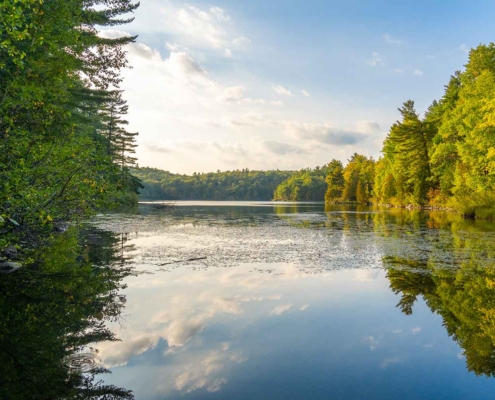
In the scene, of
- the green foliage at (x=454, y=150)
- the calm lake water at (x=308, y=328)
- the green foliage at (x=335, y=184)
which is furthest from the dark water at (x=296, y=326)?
the green foliage at (x=335, y=184)

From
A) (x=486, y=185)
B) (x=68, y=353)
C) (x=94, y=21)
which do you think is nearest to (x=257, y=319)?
(x=68, y=353)

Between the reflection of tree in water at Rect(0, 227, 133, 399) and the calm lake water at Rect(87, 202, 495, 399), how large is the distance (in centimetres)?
41

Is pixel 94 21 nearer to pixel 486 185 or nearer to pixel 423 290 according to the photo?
pixel 423 290

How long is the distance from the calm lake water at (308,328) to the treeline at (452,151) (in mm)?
22785

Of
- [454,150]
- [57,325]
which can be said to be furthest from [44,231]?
[454,150]

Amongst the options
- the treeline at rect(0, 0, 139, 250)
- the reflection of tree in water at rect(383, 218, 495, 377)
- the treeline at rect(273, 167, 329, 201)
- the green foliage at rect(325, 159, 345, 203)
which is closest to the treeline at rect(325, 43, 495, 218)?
the reflection of tree in water at rect(383, 218, 495, 377)

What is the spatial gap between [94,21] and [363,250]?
1827 centimetres

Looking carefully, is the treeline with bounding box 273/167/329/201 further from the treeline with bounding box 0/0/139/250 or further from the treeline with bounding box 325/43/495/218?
the treeline with bounding box 0/0/139/250

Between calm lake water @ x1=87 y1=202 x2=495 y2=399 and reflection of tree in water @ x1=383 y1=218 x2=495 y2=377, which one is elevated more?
reflection of tree in water @ x1=383 y1=218 x2=495 y2=377

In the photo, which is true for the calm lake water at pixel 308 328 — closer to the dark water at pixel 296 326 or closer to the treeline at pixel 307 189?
the dark water at pixel 296 326

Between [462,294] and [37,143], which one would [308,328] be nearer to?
[462,294]

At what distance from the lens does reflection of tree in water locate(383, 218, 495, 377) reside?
708 centimetres

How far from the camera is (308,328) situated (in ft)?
26.9

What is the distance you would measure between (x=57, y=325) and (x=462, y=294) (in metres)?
10.4
